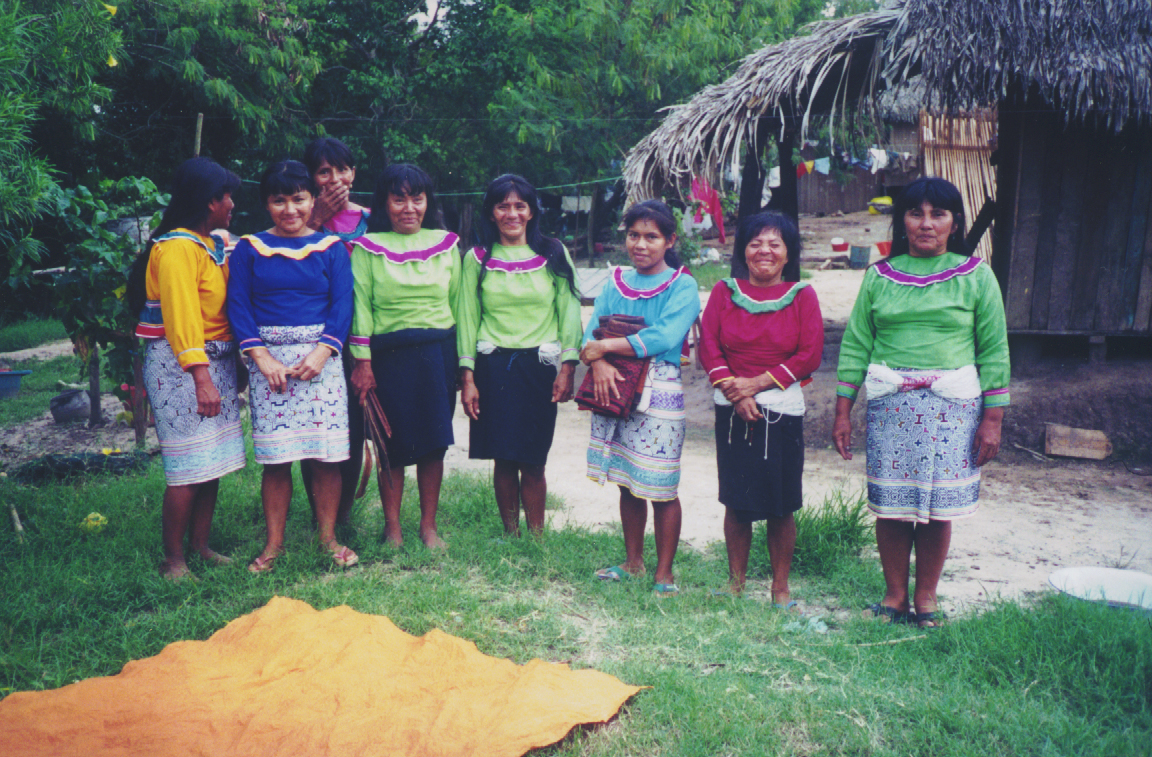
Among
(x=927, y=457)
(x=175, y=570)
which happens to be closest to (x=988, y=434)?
(x=927, y=457)

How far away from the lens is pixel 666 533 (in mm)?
3443

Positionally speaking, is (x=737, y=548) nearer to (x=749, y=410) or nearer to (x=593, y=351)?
(x=749, y=410)

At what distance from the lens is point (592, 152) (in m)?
13.2

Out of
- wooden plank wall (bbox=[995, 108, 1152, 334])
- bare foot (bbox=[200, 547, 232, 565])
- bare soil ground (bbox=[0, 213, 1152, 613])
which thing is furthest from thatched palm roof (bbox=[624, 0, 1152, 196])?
bare foot (bbox=[200, 547, 232, 565])

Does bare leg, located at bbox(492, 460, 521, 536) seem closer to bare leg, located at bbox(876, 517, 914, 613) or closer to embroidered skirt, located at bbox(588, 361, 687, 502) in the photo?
embroidered skirt, located at bbox(588, 361, 687, 502)

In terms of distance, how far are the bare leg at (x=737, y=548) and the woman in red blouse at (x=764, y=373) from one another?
9cm

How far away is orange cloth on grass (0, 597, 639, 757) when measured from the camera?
2303 mm

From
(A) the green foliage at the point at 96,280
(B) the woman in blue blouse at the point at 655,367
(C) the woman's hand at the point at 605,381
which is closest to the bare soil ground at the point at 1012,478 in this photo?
(B) the woman in blue blouse at the point at 655,367

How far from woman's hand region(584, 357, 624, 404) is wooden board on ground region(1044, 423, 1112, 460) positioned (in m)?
3.91

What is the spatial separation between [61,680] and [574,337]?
2.20 metres

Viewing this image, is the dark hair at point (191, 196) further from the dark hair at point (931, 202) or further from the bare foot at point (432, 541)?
the dark hair at point (931, 202)

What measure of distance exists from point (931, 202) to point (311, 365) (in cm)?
235

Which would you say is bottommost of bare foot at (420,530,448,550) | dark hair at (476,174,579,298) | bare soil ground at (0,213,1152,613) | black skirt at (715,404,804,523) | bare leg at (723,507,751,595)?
bare soil ground at (0,213,1152,613)

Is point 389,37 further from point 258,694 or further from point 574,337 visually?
point 258,694
